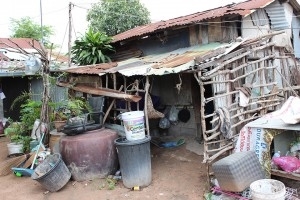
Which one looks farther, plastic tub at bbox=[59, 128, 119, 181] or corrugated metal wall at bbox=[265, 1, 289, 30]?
corrugated metal wall at bbox=[265, 1, 289, 30]

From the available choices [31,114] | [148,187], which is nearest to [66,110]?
[31,114]

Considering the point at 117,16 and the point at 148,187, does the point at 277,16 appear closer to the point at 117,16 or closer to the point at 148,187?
the point at 148,187

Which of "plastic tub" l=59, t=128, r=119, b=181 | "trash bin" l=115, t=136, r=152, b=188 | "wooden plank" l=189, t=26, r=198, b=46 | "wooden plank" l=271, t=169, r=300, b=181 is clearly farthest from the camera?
"wooden plank" l=189, t=26, r=198, b=46

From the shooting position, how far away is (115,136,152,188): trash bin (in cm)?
573

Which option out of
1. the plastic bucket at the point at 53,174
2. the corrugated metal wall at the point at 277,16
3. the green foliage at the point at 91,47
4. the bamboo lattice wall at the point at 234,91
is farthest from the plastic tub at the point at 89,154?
the corrugated metal wall at the point at 277,16

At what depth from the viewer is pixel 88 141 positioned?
6.16 meters

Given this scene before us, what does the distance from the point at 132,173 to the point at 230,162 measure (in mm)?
2096

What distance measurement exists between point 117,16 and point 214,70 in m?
12.5

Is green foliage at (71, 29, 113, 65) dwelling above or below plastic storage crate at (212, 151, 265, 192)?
above

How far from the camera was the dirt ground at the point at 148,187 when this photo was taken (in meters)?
5.54

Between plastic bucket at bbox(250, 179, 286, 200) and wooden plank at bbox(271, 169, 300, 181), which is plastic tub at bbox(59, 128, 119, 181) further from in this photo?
wooden plank at bbox(271, 169, 300, 181)

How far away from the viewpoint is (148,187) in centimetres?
586

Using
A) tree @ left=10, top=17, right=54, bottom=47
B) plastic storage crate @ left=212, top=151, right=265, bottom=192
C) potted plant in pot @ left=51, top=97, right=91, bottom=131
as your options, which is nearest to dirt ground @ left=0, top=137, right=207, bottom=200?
plastic storage crate @ left=212, top=151, right=265, bottom=192

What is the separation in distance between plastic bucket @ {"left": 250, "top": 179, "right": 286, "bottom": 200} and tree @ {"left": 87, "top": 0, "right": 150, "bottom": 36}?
45.3 ft
